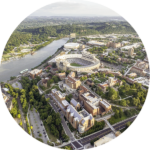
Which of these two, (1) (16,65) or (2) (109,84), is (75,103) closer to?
(2) (109,84)

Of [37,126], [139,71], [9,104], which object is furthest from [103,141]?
[139,71]

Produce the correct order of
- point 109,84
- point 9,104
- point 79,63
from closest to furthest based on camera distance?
point 9,104
point 109,84
point 79,63

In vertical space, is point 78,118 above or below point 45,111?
above

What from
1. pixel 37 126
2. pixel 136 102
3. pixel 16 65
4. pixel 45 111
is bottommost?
pixel 37 126

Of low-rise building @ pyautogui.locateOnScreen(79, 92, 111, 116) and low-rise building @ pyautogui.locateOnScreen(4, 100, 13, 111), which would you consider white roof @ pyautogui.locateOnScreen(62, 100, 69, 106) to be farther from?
low-rise building @ pyautogui.locateOnScreen(4, 100, 13, 111)

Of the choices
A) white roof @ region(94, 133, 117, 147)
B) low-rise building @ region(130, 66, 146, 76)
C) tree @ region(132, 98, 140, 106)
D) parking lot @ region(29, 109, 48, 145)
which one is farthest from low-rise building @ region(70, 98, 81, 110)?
low-rise building @ region(130, 66, 146, 76)

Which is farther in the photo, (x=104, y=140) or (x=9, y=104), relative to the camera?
(x=9, y=104)

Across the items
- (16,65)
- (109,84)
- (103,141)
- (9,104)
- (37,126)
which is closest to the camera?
(103,141)
